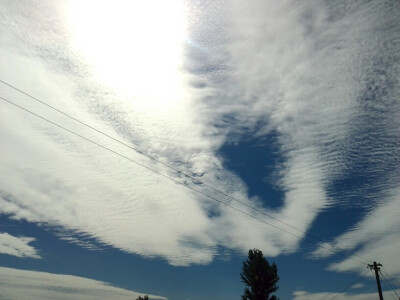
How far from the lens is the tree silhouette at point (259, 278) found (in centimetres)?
3231

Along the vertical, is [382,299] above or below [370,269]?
below

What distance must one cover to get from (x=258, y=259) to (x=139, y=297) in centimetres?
2788

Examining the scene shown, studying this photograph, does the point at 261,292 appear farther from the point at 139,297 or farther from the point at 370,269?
the point at 139,297

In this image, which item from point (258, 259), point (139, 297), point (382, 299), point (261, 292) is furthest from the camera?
point (139, 297)

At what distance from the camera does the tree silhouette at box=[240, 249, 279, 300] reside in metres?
32.3

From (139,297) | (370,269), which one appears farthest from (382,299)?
(139,297)

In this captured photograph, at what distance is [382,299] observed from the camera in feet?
95.1

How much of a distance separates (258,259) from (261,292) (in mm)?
3484

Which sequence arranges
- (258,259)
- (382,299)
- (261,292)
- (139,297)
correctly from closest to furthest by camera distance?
(382,299)
(261,292)
(258,259)
(139,297)

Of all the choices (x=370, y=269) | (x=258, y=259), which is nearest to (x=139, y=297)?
(x=258, y=259)

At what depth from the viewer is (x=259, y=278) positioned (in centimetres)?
3294

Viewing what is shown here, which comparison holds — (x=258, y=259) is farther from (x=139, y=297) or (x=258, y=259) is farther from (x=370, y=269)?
(x=139, y=297)

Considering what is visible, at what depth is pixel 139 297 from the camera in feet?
171

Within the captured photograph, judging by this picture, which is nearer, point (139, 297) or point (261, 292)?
point (261, 292)
